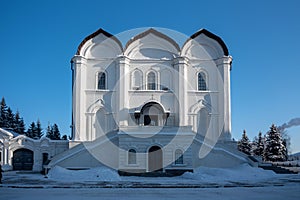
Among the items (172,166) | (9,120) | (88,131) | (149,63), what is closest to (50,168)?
(88,131)

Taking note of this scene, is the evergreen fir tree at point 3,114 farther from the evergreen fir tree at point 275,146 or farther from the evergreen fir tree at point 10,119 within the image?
the evergreen fir tree at point 275,146

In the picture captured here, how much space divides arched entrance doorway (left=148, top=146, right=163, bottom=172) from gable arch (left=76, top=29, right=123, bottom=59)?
12075 mm

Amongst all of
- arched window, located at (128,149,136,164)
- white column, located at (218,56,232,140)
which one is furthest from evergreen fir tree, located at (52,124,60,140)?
arched window, located at (128,149,136,164)

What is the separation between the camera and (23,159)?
38.3 m

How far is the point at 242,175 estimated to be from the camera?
90.3ft

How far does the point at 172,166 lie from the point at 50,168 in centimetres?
989

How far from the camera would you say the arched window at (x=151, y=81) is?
1518 inches

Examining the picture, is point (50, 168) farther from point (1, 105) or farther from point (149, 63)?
point (1, 105)

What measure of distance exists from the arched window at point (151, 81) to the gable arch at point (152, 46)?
6.19 ft

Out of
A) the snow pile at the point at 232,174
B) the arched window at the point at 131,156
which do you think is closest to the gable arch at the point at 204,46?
the arched window at the point at 131,156

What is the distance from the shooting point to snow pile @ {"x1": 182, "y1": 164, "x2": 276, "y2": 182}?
82.7 feet

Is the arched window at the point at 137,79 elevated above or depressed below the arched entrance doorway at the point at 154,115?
above

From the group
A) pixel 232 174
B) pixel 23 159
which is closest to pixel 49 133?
pixel 23 159

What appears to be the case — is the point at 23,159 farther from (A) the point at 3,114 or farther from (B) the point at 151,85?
(A) the point at 3,114
